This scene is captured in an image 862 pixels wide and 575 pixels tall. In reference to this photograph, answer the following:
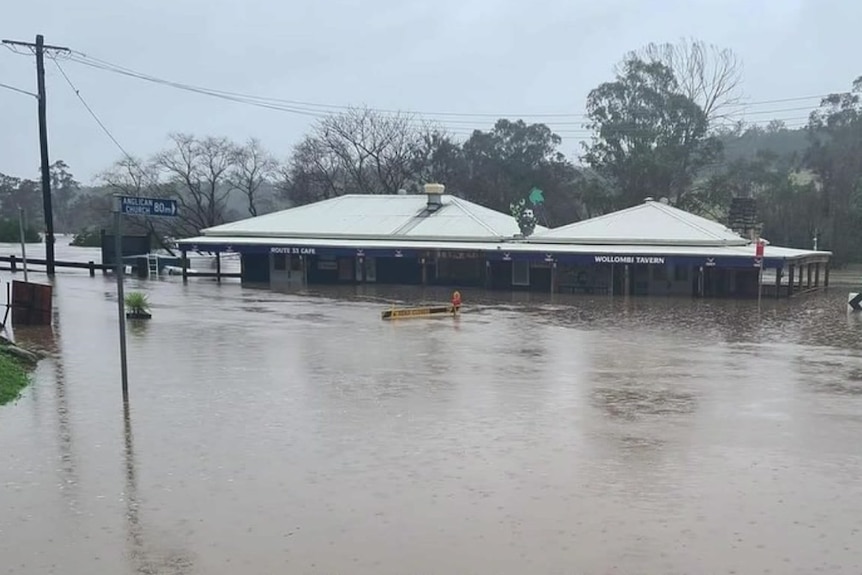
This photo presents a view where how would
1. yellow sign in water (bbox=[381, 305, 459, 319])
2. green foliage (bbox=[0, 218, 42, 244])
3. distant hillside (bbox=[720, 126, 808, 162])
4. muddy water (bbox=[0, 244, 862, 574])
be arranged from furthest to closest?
distant hillside (bbox=[720, 126, 808, 162]) → green foliage (bbox=[0, 218, 42, 244]) → yellow sign in water (bbox=[381, 305, 459, 319]) → muddy water (bbox=[0, 244, 862, 574])

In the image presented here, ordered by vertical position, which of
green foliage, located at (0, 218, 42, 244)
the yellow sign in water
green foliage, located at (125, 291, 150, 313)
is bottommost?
the yellow sign in water

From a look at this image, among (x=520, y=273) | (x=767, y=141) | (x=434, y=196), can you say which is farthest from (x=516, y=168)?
(x=767, y=141)

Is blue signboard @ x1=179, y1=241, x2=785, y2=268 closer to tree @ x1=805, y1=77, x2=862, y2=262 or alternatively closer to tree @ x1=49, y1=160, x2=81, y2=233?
tree @ x1=805, y1=77, x2=862, y2=262

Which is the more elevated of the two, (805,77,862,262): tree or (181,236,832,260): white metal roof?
(805,77,862,262): tree

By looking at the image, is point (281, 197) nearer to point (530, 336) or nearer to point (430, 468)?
point (530, 336)

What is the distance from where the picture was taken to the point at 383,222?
1750 inches

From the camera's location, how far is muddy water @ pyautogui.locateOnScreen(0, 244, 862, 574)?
678cm

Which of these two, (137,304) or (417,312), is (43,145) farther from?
(417,312)

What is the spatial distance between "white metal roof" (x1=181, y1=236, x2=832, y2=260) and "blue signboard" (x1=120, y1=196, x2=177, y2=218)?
90.2 ft

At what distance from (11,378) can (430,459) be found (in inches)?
295

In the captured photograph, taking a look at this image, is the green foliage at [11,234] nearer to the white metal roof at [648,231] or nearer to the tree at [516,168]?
the tree at [516,168]

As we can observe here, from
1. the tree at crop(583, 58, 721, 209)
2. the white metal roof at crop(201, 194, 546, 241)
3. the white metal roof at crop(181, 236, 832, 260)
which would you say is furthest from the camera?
the tree at crop(583, 58, 721, 209)

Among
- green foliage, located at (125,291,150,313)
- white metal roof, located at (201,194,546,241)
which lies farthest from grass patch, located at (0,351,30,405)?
white metal roof, located at (201,194,546,241)

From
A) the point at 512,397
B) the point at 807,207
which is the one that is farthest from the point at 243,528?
the point at 807,207
